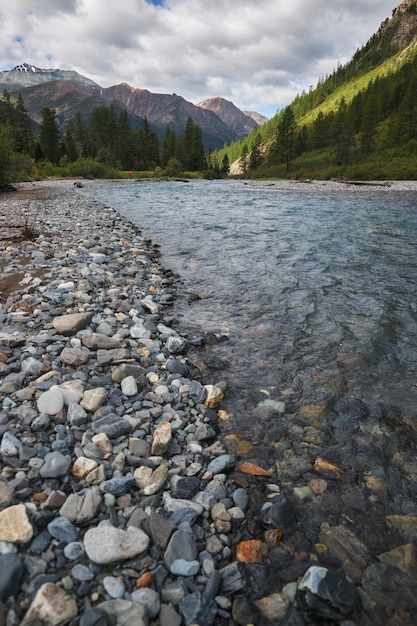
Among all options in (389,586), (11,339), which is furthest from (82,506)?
(11,339)

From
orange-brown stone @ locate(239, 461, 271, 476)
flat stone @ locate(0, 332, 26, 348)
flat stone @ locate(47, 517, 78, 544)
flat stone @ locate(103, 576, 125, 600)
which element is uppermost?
flat stone @ locate(0, 332, 26, 348)

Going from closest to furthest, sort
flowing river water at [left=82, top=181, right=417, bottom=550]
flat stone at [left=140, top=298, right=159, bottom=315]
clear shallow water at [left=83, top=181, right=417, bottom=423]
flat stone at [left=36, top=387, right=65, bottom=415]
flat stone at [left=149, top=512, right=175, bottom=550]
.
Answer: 1. flat stone at [left=149, top=512, right=175, bottom=550]
2. flat stone at [left=36, top=387, right=65, bottom=415]
3. flowing river water at [left=82, top=181, right=417, bottom=550]
4. clear shallow water at [left=83, top=181, right=417, bottom=423]
5. flat stone at [left=140, top=298, right=159, bottom=315]

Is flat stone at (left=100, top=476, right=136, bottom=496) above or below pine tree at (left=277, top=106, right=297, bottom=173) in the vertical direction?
below

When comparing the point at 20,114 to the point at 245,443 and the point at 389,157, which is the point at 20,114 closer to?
the point at 389,157

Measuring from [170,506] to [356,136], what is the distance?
100680 mm

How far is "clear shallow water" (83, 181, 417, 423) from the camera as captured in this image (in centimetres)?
494

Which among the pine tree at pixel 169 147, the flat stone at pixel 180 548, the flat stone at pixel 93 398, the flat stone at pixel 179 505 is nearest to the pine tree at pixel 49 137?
the pine tree at pixel 169 147

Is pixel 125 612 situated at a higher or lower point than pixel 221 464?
higher

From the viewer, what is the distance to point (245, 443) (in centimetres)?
389

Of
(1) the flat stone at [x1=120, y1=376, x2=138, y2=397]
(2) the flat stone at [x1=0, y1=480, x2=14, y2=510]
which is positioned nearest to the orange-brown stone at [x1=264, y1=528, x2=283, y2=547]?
(2) the flat stone at [x1=0, y1=480, x2=14, y2=510]

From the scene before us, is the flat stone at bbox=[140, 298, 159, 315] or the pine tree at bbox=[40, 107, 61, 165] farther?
the pine tree at bbox=[40, 107, 61, 165]

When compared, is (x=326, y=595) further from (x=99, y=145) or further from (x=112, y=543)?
(x=99, y=145)

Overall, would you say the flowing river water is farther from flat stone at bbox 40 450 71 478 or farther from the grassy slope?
the grassy slope

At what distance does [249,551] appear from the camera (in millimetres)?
2648
